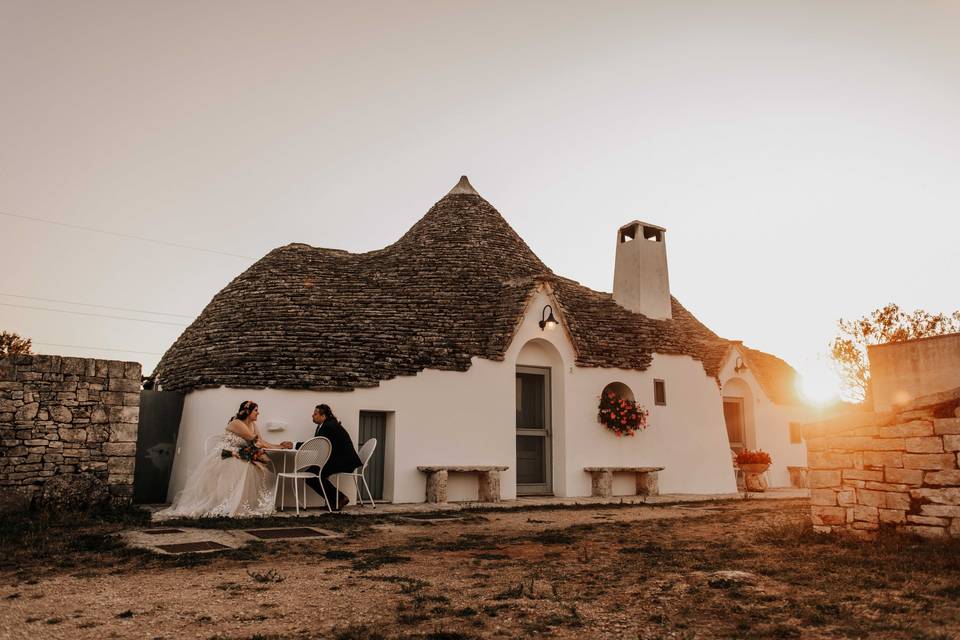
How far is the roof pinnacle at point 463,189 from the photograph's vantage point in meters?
19.5

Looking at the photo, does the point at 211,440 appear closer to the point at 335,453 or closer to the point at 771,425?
the point at 335,453

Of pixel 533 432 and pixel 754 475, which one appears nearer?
pixel 533 432

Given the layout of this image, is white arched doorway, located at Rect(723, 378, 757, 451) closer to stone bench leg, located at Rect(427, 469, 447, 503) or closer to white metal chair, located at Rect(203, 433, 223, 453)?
stone bench leg, located at Rect(427, 469, 447, 503)

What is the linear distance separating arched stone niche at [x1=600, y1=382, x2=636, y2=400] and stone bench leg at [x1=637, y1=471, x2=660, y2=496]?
1838mm

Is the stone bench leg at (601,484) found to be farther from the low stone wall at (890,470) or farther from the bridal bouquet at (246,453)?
the bridal bouquet at (246,453)

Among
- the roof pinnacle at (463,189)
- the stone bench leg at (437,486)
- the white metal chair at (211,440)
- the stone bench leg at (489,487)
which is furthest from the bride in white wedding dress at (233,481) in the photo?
the roof pinnacle at (463,189)

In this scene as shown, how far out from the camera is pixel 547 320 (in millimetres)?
14688

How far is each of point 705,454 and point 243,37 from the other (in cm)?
1406

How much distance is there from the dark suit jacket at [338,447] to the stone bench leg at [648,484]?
757 centimetres

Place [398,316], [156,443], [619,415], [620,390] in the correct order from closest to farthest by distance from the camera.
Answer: [156,443]
[398,316]
[619,415]
[620,390]

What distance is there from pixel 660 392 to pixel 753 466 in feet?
11.5

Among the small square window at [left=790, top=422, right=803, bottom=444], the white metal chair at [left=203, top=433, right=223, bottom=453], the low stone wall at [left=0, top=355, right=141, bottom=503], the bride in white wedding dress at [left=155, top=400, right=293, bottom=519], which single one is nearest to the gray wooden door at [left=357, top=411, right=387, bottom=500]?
the bride in white wedding dress at [left=155, top=400, right=293, bottom=519]

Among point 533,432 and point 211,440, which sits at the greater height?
point 533,432

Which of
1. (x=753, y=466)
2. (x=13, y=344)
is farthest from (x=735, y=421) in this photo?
(x=13, y=344)
